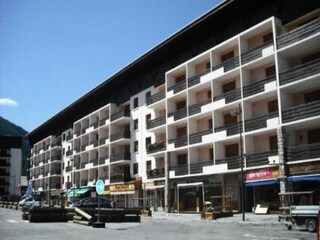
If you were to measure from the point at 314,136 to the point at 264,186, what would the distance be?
6.06m

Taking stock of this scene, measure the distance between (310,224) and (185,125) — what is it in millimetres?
27804

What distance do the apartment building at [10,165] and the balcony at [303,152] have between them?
104 m

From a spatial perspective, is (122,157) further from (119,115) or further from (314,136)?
(314,136)

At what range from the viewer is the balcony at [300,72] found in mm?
31234

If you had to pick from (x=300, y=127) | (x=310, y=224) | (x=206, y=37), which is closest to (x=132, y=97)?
(x=206, y=37)

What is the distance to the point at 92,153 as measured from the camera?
6944 centimetres

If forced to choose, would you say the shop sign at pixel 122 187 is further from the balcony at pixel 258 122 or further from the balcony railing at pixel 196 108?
the balcony at pixel 258 122

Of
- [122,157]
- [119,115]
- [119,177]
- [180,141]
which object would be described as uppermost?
[119,115]

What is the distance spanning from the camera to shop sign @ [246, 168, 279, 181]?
33.9 meters

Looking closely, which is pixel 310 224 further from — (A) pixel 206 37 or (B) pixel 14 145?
(B) pixel 14 145

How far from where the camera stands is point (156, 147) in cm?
5031

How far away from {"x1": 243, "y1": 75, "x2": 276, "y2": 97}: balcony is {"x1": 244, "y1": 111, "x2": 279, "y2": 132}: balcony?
2.23 meters

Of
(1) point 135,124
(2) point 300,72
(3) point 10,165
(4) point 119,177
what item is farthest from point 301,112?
(3) point 10,165

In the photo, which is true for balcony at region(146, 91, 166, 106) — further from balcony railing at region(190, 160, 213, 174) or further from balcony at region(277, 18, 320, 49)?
balcony at region(277, 18, 320, 49)
